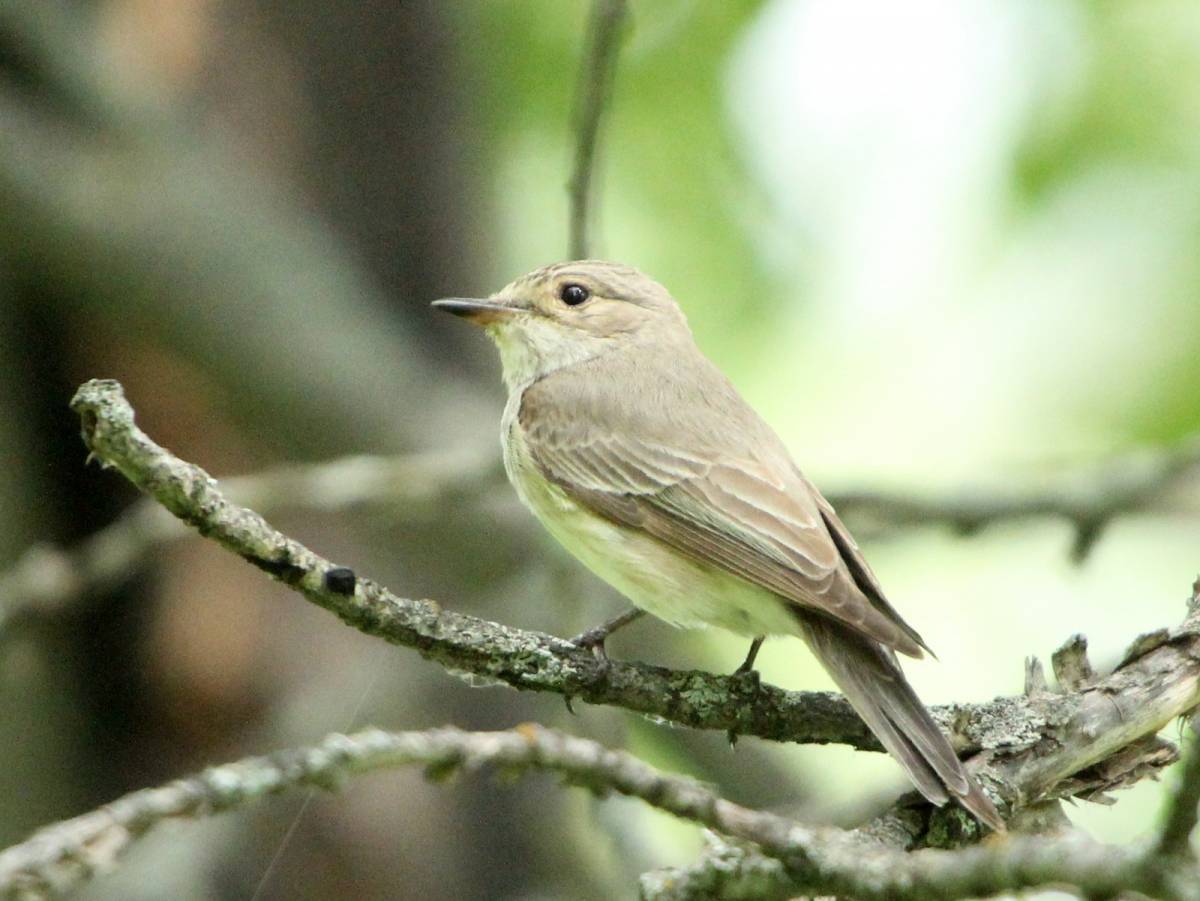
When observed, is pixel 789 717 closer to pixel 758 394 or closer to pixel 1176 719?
pixel 1176 719

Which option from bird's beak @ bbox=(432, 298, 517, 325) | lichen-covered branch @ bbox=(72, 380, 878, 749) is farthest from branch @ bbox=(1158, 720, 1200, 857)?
bird's beak @ bbox=(432, 298, 517, 325)

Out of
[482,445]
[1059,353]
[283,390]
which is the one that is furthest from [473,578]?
[1059,353]

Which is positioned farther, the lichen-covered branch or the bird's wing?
the bird's wing

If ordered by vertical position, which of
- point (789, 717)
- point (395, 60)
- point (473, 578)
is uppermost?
point (395, 60)

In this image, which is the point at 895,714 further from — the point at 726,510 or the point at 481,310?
the point at 481,310

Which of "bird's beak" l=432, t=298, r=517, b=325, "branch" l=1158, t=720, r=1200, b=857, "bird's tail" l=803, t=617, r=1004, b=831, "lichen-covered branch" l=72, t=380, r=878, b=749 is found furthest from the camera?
"bird's beak" l=432, t=298, r=517, b=325

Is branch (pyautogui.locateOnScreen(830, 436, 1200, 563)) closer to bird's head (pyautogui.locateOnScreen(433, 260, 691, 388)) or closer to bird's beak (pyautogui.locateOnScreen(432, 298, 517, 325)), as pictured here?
bird's head (pyautogui.locateOnScreen(433, 260, 691, 388))

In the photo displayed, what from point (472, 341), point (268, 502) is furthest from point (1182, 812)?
point (472, 341)

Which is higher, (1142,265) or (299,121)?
(1142,265)
